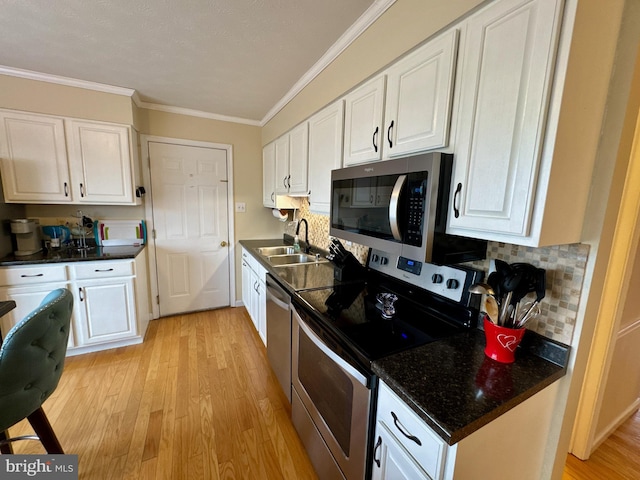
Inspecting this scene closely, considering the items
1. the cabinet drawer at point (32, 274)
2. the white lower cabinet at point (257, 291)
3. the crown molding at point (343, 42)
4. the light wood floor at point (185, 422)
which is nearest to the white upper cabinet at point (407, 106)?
the crown molding at point (343, 42)

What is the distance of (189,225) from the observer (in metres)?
3.19

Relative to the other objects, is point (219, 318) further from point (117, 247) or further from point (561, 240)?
point (561, 240)

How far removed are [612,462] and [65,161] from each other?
452cm

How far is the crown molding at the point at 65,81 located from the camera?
2152mm

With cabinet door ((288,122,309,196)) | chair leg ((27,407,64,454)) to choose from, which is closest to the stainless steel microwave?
cabinet door ((288,122,309,196))

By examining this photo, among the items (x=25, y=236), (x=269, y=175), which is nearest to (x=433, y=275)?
(x=269, y=175)

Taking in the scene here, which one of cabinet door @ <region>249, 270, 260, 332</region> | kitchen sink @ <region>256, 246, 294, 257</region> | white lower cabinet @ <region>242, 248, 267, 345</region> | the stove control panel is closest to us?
the stove control panel

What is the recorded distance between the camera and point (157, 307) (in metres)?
3.16

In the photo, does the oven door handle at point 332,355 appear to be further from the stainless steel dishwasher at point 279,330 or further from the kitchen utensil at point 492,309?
the kitchen utensil at point 492,309

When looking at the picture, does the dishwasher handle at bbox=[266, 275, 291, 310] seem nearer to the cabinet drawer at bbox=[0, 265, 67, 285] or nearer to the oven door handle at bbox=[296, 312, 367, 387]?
the oven door handle at bbox=[296, 312, 367, 387]

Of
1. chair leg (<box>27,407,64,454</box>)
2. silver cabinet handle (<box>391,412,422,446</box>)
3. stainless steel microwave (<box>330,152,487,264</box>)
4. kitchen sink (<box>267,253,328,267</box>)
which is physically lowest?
chair leg (<box>27,407,64,454</box>)

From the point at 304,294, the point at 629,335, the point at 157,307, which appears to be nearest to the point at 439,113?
the point at 304,294

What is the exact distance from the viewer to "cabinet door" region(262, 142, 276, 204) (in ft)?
9.70

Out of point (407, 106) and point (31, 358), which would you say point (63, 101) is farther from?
point (407, 106)
